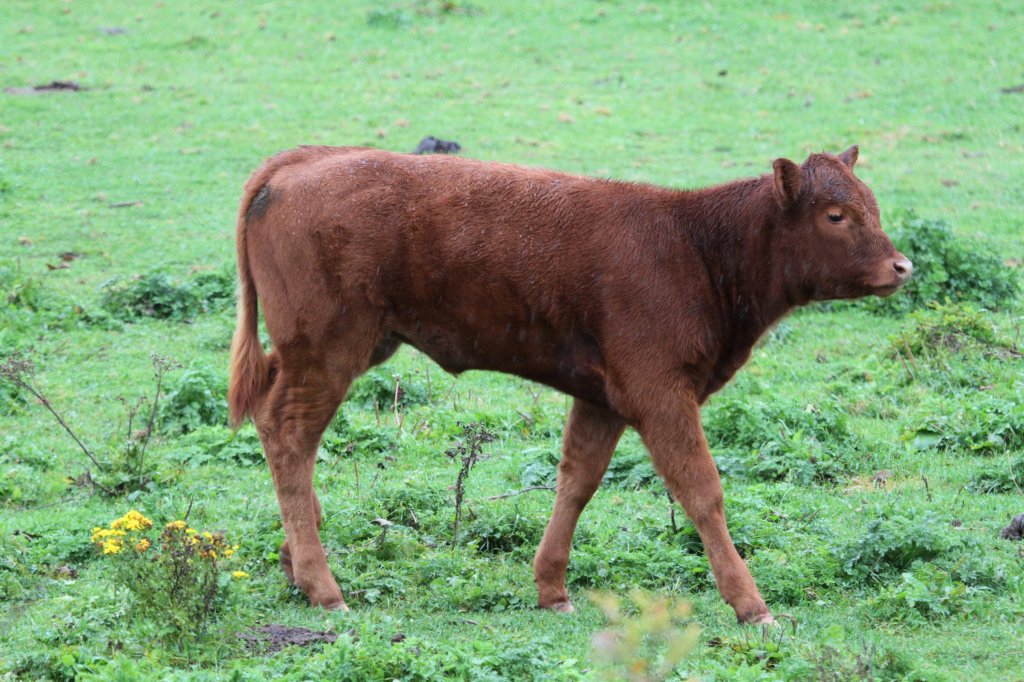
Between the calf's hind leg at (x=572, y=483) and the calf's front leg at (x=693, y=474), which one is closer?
the calf's front leg at (x=693, y=474)

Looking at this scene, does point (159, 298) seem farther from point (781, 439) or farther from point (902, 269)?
point (902, 269)

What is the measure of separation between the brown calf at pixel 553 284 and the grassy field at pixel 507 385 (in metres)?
0.69

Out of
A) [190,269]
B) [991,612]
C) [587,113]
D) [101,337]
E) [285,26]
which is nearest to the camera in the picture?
[991,612]

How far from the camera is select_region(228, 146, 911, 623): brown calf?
6.23 m

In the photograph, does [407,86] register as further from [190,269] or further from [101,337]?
[101,337]

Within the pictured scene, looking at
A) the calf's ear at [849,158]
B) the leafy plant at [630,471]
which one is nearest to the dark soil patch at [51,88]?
the leafy plant at [630,471]

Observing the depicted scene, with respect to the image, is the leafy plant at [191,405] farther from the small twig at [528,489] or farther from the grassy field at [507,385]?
the small twig at [528,489]

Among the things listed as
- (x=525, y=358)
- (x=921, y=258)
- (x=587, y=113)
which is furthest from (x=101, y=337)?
(x=587, y=113)

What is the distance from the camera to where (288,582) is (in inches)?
260

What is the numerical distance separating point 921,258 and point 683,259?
18.1 feet

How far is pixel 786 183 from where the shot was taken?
20.9 feet

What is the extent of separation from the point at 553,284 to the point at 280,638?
2.07 metres

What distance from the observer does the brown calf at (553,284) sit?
20.5ft

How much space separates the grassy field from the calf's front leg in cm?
31
